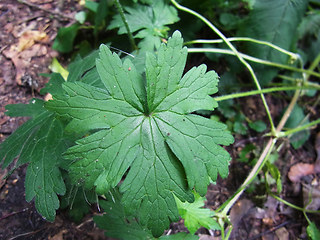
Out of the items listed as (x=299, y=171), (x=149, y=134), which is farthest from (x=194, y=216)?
(x=299, y=171)

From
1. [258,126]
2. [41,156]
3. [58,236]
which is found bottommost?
[58,236]

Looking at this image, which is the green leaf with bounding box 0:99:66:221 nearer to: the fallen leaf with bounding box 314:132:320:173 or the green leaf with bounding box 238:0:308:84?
the green leaf with bounding box 238:0:308:84

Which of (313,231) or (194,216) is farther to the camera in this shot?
(313,231)

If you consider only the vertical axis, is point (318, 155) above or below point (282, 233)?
above

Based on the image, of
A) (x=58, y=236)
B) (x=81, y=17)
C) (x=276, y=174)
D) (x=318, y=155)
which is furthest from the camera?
(x=318, y=155)

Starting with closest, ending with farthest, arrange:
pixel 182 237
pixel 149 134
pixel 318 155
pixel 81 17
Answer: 1. pixel 149 134
2. pixel 182 237
3. pixel 81 17
4. pixel 318 155

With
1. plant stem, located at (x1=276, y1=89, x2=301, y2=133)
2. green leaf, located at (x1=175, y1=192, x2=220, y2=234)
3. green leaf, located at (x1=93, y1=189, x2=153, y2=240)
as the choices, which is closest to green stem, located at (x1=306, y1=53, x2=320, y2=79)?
plant stem, located at (x1=276, y1=89, x2=301, y2=133)

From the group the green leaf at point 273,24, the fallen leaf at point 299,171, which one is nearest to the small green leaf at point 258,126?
the fallen leaf at point 299,171

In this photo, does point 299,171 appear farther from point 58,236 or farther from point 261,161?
point 58,236
